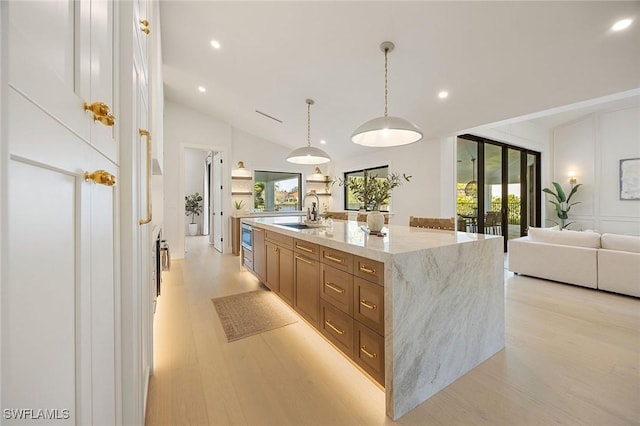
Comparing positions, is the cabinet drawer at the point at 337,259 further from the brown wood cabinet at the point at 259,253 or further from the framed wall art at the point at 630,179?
the framed wall art at the point at 630,179

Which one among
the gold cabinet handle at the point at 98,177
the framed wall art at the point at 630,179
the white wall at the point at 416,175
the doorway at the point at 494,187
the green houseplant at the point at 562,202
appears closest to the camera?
the gold cabinet handle at the point at 98,177

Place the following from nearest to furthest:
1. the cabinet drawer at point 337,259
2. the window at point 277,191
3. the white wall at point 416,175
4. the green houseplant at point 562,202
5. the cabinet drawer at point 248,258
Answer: the cabinet drawer at point 337,259
the cabinet drawer at point 248,258
the white wall at point 416,175
the green houseplant at point 562,202
the window at point 277,191

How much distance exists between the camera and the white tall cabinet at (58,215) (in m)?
0.38

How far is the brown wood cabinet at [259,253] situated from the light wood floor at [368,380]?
84 centimetres

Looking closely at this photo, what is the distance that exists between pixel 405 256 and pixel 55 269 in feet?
4.58

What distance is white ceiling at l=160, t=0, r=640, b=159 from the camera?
263cm

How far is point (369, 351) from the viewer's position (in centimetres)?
163

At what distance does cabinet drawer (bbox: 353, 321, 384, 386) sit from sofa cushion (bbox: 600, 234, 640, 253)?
377cm

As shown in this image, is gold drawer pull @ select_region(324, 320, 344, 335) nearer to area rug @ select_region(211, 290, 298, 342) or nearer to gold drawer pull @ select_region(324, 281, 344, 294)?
gold drawer pull @ select_region(324, 281, 344, 294)

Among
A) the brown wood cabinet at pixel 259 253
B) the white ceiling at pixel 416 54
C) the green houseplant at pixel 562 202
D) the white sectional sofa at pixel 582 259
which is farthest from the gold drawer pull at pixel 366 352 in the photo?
the green houseplant at pixel 562 202

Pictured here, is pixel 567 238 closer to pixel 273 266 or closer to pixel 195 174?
→ pixel 273 266

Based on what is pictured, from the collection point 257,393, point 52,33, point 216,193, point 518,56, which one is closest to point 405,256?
point 257,393

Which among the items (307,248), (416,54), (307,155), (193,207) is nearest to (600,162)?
(416,54)

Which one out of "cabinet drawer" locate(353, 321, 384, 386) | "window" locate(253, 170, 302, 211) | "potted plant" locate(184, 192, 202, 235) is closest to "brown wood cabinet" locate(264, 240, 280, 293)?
"cabinet drawer" locate(353, 321, 384, 386)
